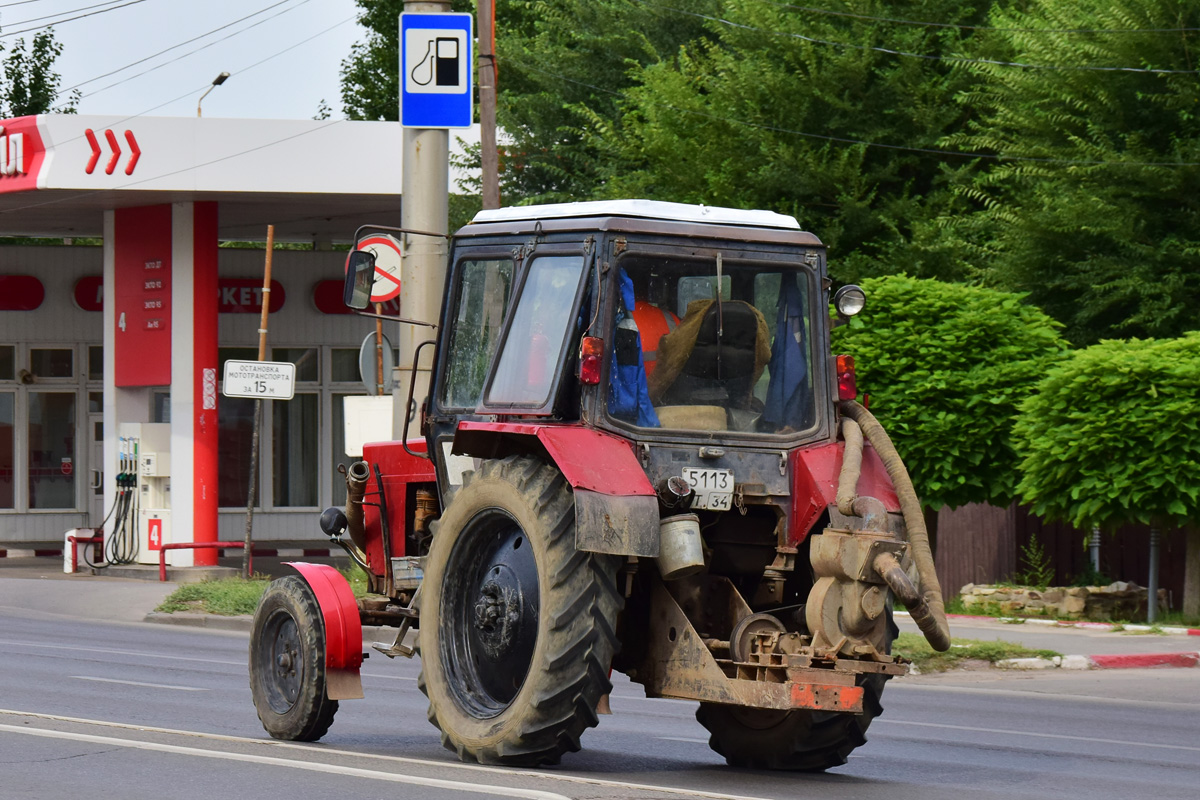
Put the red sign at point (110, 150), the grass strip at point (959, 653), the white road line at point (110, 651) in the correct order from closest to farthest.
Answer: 1. the white road line at point (110, 651)
2. the grass strip at point (959, 653)
3. the red sign at point (110, 150)

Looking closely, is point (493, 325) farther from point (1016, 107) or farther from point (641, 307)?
point (1016, 107)

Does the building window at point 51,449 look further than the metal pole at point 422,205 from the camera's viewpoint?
Yes

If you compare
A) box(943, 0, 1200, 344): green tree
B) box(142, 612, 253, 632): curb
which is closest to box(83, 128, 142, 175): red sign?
box(142, 612, 253, 632): curb

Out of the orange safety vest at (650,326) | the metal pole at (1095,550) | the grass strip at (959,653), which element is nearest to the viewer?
the orange safety vest at (650,326)

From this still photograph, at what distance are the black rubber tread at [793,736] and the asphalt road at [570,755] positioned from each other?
136 mm

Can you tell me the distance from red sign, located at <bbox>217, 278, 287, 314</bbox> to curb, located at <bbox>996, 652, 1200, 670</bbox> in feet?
64.1

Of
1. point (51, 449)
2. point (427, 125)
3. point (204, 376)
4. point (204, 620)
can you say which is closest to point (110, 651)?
point (204, 620)

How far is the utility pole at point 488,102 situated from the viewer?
21.4 metres

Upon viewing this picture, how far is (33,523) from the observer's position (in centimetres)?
3494

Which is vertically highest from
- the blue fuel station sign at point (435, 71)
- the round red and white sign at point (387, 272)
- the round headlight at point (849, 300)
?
the blue fuel station sign at point (435, 71)

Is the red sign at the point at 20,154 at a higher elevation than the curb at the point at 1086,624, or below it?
higher

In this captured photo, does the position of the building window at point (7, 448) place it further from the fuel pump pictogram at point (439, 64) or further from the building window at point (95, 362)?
the fuel pump pictogram at point (439, 64)

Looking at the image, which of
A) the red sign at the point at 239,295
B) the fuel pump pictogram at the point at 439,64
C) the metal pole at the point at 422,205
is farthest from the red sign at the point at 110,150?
the fuel pump pictogram at the point at 439,64

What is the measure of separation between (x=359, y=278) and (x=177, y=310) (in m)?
20.1
